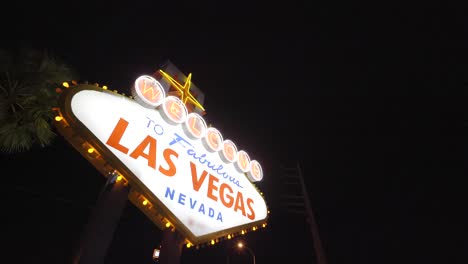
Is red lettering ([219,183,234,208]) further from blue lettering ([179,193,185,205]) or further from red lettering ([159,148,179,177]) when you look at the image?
red lettering ([159,148,179,177])

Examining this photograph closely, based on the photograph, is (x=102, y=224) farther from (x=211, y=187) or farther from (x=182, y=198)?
(x=211, y=187)

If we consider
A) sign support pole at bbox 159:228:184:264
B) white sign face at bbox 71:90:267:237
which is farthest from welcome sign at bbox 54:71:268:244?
sign support pole at bbox 159:228:184:264

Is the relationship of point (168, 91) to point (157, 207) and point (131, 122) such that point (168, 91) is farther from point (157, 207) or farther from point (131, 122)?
point (157, 207)

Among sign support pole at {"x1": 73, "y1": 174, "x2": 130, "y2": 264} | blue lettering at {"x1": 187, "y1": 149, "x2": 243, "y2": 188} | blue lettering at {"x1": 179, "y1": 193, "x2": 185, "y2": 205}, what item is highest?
blue lettering at {"x1": 187, "y1": 149, "x2": 243, "y2": 188}

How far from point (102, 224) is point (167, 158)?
1.60 m

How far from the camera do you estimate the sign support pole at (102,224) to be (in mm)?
4402

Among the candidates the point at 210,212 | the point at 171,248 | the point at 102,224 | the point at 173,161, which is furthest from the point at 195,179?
the point at 102,224

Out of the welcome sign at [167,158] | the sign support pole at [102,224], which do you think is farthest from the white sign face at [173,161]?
the sign support pole at [102,224]

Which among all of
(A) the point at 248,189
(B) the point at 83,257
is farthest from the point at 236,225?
(B) the point at 83,257

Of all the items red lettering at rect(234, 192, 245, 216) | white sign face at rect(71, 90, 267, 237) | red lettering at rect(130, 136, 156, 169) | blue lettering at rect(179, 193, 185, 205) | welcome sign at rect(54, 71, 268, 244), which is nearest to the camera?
welcome sign at rect(54, 71, 268, 244)

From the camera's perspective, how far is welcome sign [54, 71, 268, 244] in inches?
188

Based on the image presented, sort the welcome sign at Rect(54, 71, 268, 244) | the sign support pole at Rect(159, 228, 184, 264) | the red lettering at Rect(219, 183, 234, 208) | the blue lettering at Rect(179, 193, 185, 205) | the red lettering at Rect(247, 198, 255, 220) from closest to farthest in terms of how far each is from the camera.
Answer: the welcome sign at Rect(54, 71, 268, 244)
the blue lettering at Rect(179, 193, 185, 205)
the sign support pole at Rect(159, 228, 184, 264)
the red lettering at Rect(219, 183, 234, 208)
the red lettering at Rect(247, 198, 255, 220)

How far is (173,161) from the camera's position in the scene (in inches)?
227

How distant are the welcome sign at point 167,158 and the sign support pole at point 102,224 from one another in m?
0.34
